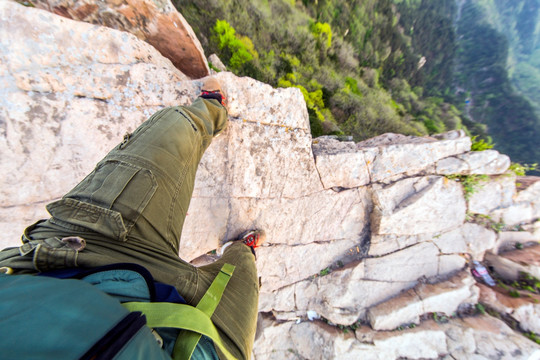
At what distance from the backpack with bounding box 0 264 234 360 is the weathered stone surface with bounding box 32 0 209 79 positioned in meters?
3.04

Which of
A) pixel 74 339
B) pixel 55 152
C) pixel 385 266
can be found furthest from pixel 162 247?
pixel 385 266

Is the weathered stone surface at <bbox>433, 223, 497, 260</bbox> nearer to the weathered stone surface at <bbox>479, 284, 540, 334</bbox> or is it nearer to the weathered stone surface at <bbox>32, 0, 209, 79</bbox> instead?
the weathered stone surface at <bbox>479, 284, 540, 334</bbox>

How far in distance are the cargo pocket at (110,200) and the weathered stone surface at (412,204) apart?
295 cm

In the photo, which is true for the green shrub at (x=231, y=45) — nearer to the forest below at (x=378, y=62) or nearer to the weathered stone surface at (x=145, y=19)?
the forest below at (x=378, y=62)

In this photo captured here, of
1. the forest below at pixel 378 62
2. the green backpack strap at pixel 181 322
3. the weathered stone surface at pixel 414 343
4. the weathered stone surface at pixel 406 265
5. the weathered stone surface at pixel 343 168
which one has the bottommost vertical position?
the weathered stone surface at pixel 414 343

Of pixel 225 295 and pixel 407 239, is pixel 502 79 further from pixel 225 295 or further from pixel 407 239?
pixel 225 295

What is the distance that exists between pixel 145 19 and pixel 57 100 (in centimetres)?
146

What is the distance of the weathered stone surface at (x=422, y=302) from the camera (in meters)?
2.99

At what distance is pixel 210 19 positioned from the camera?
5598 millimetres

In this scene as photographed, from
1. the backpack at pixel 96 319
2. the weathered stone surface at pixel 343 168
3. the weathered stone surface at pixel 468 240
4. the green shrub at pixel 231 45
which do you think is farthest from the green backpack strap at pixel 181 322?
the green shrub at pixel 231 45

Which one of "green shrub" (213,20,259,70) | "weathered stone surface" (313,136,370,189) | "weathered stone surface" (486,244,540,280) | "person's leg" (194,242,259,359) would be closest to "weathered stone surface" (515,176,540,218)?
"weathered stone surface" (486,244,540,280)

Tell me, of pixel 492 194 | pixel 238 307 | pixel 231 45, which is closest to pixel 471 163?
pixel 492 194

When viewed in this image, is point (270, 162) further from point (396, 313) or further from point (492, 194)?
point (492, 194)

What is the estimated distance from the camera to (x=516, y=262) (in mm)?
3158
